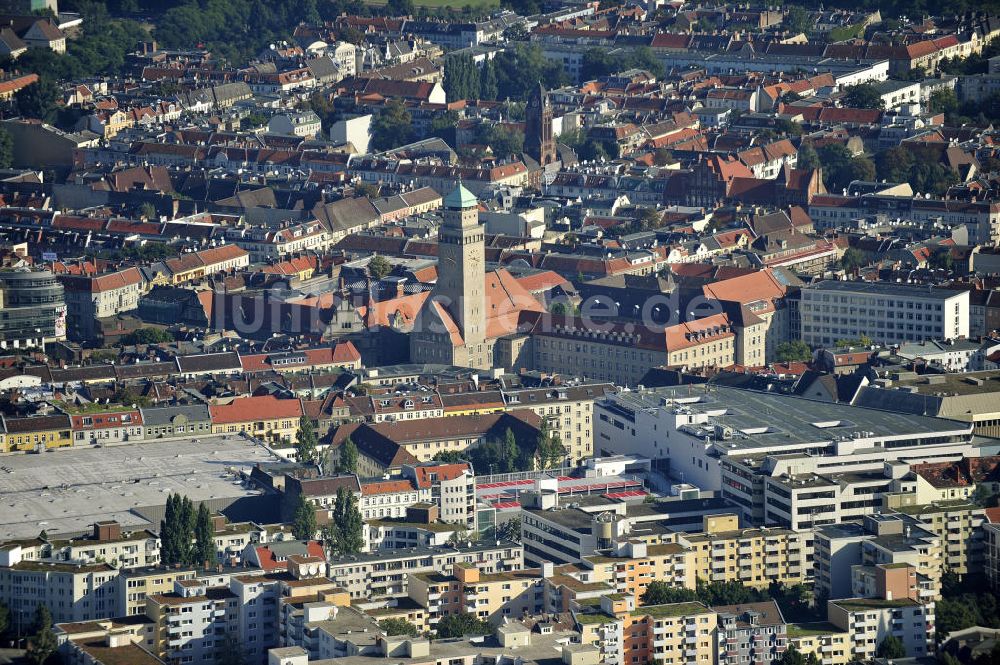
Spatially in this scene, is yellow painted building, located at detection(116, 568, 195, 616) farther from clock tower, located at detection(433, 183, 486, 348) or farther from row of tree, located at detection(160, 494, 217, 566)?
clock tower, located at detection(433, 183, 486, 348)

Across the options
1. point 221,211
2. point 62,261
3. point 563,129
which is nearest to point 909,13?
point 563,129

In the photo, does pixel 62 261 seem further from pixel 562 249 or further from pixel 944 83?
pixel 944 83

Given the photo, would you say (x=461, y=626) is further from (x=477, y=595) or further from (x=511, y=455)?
(x=511, y=455)

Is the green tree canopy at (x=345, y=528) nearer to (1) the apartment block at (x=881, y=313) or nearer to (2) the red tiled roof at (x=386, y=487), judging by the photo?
(2) the red tiled roof at (x=386, y=487)

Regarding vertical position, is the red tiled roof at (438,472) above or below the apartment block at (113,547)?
above

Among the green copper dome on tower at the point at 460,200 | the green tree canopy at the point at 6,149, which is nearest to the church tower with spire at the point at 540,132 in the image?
the green tree canopy at the point at 6,149

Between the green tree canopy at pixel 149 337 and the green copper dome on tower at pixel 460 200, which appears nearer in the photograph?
the green copper dome on tower at pixel 460 200

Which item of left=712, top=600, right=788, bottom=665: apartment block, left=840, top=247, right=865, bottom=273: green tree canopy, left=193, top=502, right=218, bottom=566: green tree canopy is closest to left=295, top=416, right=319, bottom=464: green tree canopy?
left=193, top=502, right=218, bottom=566: green tree canopy
